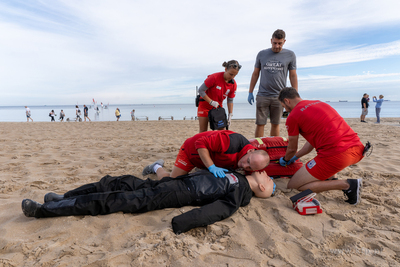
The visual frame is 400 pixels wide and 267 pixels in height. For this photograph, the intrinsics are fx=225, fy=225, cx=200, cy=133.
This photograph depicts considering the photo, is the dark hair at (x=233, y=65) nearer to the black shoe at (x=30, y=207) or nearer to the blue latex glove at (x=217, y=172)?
the blue latex glove at (x=217, y=172)

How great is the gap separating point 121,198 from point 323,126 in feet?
8.34

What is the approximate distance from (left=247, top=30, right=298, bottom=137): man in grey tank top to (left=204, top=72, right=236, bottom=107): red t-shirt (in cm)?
60

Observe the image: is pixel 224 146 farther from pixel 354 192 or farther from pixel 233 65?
pixel 233 65

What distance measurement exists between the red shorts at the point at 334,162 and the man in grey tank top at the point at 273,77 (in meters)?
1.68

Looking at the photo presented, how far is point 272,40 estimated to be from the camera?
4.26 m

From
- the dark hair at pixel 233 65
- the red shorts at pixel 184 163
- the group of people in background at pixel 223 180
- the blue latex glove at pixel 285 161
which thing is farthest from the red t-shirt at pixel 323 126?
the dark hair at pixel 233 65

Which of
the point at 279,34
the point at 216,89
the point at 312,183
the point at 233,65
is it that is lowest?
the point at 312,183

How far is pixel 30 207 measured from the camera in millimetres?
2174

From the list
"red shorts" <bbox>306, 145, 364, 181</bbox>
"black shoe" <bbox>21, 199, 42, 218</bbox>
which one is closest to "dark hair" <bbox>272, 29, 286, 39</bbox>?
"red shorts" <bbox>306, 145, 364, 181</bbox>

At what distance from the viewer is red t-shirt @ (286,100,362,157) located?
279cm

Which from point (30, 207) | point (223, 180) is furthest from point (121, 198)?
point (223, 180)

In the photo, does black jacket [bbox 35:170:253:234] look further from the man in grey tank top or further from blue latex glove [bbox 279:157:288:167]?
the man in grey tank top

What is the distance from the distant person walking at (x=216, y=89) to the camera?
14.0 ft

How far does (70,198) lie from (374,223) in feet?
10.2
